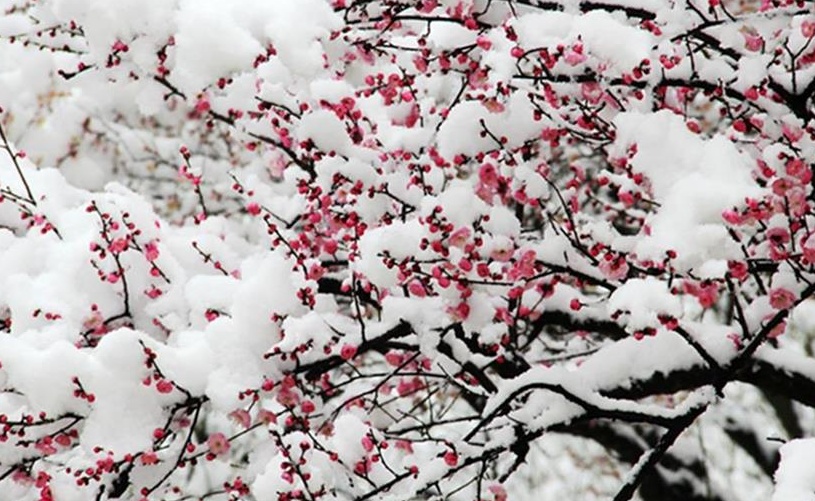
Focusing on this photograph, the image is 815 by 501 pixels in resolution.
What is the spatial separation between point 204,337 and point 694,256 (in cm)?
205

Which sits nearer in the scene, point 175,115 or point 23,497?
point 23,497

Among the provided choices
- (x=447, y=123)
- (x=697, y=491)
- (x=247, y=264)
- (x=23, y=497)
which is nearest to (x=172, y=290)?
(x=247, y=264)

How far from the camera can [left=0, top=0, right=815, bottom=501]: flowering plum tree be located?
2850mm

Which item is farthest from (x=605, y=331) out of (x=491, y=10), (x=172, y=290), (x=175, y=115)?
(x=175, y=115)

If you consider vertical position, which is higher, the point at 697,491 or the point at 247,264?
the point at 247,264

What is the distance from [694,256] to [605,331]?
190cm

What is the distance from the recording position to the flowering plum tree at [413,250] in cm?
285

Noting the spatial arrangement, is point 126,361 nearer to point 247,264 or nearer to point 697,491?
point 247,264

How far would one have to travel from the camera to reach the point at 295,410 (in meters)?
3.69

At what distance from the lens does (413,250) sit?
320 cm

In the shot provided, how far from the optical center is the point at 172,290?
3975 mm

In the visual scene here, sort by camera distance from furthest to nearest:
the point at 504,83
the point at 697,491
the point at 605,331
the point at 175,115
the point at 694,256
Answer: the point at 175,115
the point at 697,491
the point at 605,331
the point at 504,83
the point at 694,256

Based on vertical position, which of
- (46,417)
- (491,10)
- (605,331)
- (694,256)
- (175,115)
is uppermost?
(175,115)

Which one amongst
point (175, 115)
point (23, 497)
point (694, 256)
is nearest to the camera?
point (694, 256)
